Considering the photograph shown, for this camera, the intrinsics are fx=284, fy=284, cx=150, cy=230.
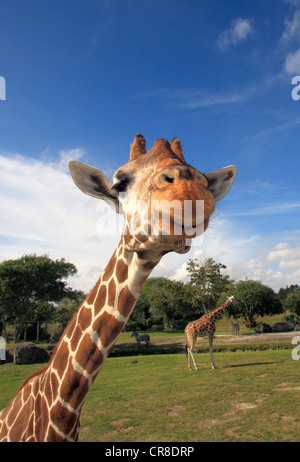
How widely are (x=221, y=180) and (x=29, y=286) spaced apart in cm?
3957

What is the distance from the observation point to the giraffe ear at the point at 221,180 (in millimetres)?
2350

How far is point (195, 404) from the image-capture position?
8.51m

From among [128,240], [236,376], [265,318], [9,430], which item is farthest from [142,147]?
[265,318]

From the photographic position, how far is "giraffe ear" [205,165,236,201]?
2350 mm

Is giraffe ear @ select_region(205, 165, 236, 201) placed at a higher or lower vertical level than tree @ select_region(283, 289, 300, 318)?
higher

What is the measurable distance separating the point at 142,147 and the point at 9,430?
325 cm

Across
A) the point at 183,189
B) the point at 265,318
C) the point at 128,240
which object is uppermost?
the point at 183,189

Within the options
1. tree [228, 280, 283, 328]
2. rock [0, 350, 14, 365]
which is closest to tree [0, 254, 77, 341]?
rock [0, 350, 14, 365]

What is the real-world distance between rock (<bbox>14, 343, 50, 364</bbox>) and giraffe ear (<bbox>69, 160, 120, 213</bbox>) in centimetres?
1957

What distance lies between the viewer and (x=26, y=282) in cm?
3725

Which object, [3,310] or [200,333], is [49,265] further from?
[200,333]

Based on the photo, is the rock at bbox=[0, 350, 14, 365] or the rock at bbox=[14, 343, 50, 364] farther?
the rock at bbox=[0, 350, 14, 365]

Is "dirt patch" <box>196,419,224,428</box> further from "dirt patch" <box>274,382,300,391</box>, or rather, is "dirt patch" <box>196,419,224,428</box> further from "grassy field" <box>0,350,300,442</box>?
"dirt patch" <box>274,382,300,391</box>

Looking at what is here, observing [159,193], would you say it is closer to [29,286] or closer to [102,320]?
[102,320]
